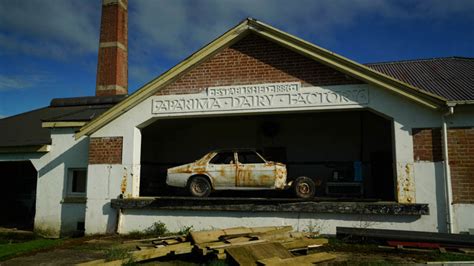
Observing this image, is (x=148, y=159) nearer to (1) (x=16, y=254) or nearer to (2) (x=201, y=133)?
(2) (x=201, y=133)

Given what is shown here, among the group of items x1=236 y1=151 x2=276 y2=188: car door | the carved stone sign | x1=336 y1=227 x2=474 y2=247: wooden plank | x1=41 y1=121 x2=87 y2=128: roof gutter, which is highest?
the carved stone sign

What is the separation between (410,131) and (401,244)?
2756mm

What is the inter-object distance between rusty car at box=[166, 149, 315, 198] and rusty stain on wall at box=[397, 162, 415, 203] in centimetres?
209

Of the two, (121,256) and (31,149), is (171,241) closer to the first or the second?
(121,256)

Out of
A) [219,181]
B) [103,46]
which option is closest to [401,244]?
[219,181]

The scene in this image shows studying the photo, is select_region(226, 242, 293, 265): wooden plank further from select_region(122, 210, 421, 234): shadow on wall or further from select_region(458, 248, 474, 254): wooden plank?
select_region(458, 248, 474, 254): wooden plank

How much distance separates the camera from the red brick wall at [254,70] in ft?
32.6

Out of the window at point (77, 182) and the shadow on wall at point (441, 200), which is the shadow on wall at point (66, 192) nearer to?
the window at point (77, 182)

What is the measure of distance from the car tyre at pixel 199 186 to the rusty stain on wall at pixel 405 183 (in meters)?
4.87

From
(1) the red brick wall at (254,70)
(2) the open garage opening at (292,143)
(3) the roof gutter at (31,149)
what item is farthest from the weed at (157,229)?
(3) the roof gutter at (31,149)

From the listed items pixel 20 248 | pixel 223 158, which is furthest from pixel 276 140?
pixel 20 248

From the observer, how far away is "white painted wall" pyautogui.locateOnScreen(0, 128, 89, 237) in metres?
12.1

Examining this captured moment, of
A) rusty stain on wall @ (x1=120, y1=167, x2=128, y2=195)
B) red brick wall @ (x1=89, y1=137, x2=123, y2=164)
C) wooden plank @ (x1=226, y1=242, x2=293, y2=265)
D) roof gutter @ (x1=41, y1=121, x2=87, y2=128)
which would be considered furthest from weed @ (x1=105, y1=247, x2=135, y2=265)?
roof gutter @ (x1=41, y1=121, x2=87, y2=128)

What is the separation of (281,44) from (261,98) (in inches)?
61.3
